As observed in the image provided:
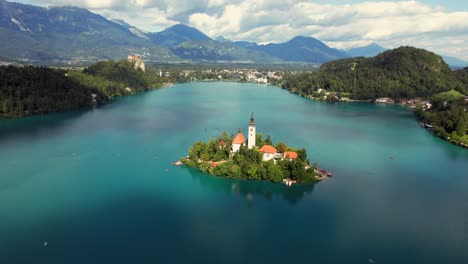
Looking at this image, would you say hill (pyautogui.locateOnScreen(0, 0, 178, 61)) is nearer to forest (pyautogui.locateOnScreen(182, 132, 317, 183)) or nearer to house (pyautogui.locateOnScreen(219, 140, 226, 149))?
house (pyautogui.locateOnScreen(219, 140, 226, 149))

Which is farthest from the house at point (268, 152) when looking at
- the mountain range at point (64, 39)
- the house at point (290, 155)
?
the mountain range at point (64, 39)

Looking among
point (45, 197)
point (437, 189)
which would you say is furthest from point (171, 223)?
point (437, 189)

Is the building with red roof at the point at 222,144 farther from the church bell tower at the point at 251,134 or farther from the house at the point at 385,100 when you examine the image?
the house at the point at 385,100

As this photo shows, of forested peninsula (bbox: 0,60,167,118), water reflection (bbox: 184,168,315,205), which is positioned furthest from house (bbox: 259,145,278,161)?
forested peninsula (bbox: 0,60,167,118)

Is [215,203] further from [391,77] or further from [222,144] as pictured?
[391,77]

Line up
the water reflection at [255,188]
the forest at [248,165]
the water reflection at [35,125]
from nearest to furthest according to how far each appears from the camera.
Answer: the water reflection at [255,188] → the forest at [248,165] → the water reflection at [35,125]

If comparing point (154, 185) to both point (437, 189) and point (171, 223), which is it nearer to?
point (171, 223)

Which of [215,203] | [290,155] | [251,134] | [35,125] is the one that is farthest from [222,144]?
[35,125]
